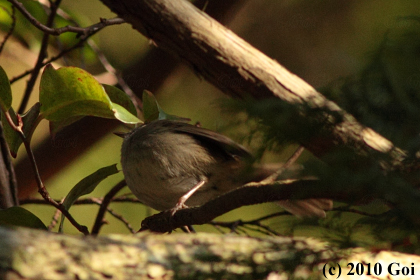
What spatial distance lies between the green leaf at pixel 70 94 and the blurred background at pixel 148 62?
94 centimetres

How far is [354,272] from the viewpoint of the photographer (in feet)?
2.85

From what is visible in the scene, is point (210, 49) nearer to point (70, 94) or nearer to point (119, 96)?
point (119, 96)

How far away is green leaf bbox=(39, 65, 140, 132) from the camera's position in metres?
1.11

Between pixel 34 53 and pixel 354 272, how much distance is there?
1.99 metres

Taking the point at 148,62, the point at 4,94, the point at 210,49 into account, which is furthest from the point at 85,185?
the point at 148,62

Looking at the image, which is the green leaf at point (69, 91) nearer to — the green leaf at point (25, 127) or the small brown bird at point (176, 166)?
the green leaf at point (25, 127)

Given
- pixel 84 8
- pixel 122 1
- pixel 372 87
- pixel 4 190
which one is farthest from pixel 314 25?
pixel 372 87

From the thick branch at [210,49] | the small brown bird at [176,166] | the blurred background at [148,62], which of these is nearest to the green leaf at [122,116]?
the small brown bird at [176,166]

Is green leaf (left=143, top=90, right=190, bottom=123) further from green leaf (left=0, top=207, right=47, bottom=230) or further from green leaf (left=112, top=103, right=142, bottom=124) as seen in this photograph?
green leaf (left=0, top=207, right=47, bottom=230)

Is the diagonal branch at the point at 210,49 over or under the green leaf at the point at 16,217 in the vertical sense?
over

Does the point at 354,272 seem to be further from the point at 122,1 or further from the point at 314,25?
the point at 314,25

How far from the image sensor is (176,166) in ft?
5.33

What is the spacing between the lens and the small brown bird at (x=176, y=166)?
1.59 meters

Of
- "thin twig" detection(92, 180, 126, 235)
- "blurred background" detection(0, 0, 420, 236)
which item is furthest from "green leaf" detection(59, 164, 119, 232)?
"blurred background" detection(0, 0, 420, 236)
